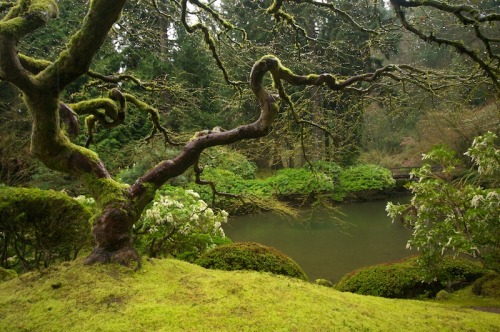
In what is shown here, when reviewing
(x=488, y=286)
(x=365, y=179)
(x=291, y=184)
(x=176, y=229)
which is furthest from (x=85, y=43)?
(x=365, y=179)

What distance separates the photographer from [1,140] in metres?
10.9

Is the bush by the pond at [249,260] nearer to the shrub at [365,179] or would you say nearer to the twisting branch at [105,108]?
the twisting branch at [105,108]

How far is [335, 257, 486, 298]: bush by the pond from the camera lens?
201 inches

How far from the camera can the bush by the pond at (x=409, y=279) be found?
510cm

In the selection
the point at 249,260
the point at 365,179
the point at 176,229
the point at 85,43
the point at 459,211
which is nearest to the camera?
the point at 85,43

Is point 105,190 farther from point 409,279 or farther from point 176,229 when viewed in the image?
point 409,279

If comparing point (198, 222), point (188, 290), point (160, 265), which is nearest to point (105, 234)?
point (160, 265)

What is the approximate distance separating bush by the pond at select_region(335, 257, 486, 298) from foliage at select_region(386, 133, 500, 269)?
411 mm

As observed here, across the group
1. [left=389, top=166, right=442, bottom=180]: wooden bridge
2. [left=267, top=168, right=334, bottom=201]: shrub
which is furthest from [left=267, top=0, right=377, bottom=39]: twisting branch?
[left=389, top=166, right=442, bottom=180]: wooden bridge

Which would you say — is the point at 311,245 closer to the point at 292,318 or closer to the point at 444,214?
the point at 444,214

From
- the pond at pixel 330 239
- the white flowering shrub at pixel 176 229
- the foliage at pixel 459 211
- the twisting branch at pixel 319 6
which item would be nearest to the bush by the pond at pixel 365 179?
the pond at pixel 330 239

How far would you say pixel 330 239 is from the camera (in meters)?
10.4

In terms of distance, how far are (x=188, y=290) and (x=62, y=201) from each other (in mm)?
1733

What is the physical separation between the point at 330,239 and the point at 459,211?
18.6 feet
